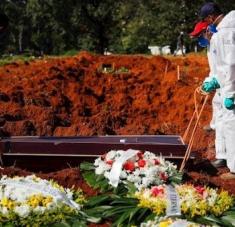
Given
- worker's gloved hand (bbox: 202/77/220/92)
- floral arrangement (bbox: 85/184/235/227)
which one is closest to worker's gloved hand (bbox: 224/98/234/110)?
worker's gloved hand (bbox: 202/77/220/92)

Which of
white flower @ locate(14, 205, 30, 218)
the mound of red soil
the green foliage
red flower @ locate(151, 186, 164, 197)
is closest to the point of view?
white flower @ locate(14, 205, 30, 218)

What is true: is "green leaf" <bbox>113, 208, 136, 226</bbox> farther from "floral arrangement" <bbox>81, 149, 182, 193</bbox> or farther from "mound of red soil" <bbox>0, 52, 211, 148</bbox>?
"mound of red soil" <bbox>0, 52, 211, 148</bbox>

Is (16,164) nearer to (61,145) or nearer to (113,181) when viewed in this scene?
(61,145)

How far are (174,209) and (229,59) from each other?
3037 mm

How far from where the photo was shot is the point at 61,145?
27.8 ft

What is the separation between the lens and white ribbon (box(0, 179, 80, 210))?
5.28 m

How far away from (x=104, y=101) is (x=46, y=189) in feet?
30.4

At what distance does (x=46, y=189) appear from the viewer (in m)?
5.39

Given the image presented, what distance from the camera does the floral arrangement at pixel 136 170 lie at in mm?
6133

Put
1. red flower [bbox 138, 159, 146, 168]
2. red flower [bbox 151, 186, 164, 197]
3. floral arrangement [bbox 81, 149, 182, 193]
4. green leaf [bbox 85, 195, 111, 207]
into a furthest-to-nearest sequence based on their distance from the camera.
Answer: red flower [bbox 138, 159, 146, 168]
floral arrangement [bbox 81, 149, 182, 193]
green leaf [bbox 85, 195, 111, 207]
red flower [bbox 151, 186, 164, 197]

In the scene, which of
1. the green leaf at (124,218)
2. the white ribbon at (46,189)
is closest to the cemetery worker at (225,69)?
the green leaf at (124,218)

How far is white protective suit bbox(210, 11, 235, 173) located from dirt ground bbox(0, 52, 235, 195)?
1.63 ft

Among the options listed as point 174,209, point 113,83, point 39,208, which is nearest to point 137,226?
point 174,209

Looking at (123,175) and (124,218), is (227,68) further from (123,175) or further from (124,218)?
(124,218)
